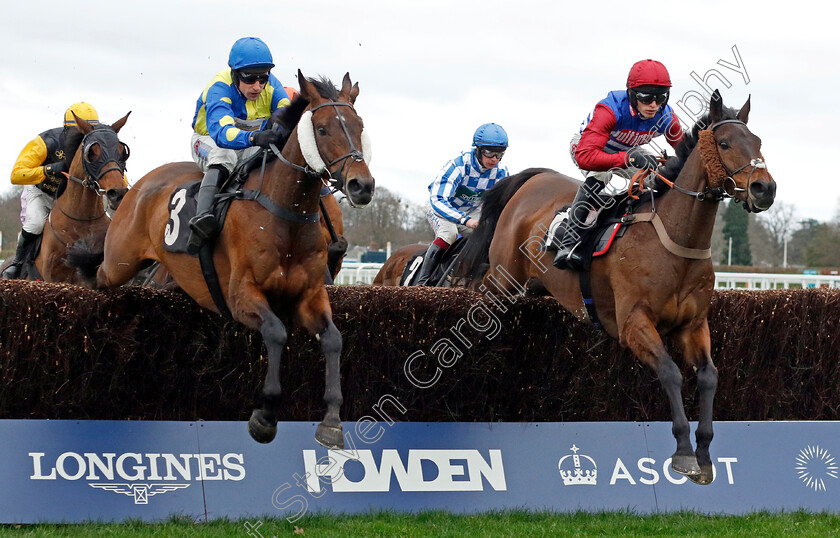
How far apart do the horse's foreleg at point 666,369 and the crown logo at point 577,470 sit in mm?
630

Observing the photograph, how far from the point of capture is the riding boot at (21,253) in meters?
7.39

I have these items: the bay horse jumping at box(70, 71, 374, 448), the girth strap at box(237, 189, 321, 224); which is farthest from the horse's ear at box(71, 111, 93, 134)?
the girth strap at box(237, 189, 321, 224)

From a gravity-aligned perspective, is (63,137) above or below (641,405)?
above

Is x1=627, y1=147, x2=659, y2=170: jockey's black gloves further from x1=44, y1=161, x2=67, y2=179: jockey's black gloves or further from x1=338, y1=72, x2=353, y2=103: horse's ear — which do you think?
x1=44, y1=161, x2=67, y2=179: jockey's black gloves

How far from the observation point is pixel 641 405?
5.89 metres

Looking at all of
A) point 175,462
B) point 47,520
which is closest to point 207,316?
point 175,462

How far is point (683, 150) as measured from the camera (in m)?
4.97

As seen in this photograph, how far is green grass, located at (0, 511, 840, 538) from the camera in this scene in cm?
427

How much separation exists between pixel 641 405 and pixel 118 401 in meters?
3.18

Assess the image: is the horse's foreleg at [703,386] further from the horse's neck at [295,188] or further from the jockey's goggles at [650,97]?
the horse's neck at [295,188]

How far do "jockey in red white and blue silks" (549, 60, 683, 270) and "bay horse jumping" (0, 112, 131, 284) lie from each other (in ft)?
10.8

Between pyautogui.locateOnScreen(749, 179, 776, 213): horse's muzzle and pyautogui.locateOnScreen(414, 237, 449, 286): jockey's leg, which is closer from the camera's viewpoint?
pyautogui.locateOnScreen(749, 179, 776, 213): horse's muzzle

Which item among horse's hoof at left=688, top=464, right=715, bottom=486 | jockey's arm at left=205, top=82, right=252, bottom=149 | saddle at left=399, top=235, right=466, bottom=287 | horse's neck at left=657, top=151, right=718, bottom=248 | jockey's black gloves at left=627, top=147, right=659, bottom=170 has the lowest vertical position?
horse's hoof at left=688, top=464, right=715, bottom=486

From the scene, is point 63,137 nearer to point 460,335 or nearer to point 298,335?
point 298,335
